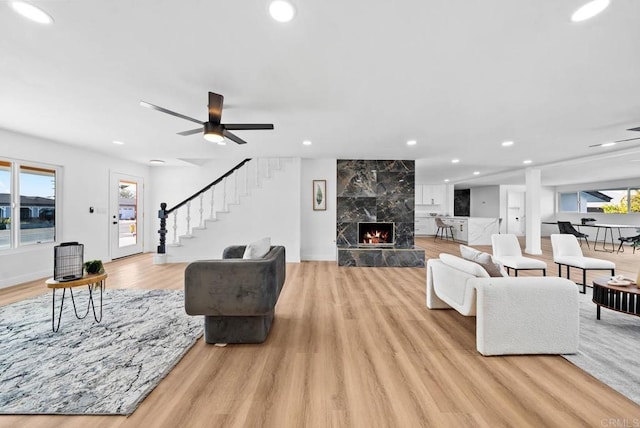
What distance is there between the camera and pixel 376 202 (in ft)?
21.2

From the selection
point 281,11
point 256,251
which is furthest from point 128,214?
point 281,11

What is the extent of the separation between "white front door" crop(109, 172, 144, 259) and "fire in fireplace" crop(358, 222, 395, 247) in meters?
6.03

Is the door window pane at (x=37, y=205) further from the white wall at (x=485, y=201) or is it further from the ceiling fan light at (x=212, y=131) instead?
the white wall at (x=485, y=201)

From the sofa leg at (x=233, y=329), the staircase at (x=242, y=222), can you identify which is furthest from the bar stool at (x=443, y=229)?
the sofa leg at (x=233, y=329)

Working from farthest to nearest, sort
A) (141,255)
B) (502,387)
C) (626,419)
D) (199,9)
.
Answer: (141,255) → (502,387) → (199,9) → (626,419)

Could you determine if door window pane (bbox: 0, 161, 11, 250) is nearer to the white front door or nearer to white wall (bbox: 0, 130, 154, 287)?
white wall (bbox: 0, 130, 154, 287)

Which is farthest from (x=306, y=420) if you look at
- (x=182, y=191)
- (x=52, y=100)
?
(x=182, y=191)

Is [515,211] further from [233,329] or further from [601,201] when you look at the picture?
[233,329]

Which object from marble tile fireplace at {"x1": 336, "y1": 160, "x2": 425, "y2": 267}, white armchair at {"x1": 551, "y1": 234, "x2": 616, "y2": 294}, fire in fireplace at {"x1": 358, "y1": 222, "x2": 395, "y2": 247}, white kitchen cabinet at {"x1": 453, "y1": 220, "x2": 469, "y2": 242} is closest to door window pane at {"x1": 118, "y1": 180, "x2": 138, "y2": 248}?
marble tile fireplace at {"x1": 336, "y1": 160, "x2": 425, "y2": 267}

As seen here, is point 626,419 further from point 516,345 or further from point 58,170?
point 58,170

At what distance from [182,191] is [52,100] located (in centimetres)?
432

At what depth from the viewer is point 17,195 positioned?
440 cm

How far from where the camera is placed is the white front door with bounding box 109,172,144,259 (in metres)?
6.15

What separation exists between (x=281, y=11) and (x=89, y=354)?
124 inches
